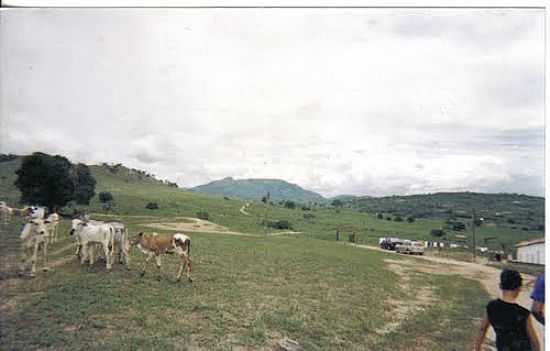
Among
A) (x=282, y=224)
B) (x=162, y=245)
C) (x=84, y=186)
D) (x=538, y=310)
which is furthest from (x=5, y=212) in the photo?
(x=538, y=310)

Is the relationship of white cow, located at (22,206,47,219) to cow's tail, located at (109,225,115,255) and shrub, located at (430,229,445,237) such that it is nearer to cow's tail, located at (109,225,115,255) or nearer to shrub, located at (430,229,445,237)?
cow's tail, located at (109,225,115,255)

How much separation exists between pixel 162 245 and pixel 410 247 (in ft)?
18.6

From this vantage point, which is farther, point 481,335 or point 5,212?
point 5,212

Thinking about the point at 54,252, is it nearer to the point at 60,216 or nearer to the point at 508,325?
the point at 60,216

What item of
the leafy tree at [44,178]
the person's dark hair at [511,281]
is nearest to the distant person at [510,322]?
the person's dark hair at [511,281]

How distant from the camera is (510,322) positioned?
11.1 ft

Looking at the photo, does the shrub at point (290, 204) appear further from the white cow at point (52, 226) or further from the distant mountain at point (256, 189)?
the white cow at point (52, 226)

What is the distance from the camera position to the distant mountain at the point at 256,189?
6.34 m

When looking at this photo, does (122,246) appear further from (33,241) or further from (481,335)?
(481,335)

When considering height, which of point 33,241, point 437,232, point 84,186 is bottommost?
point 33,241

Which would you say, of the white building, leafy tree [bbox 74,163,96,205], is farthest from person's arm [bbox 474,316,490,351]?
leafy tree [bbox 74,163,96,205]

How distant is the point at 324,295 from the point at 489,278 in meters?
2.77

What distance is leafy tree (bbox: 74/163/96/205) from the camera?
5691 millimetres
